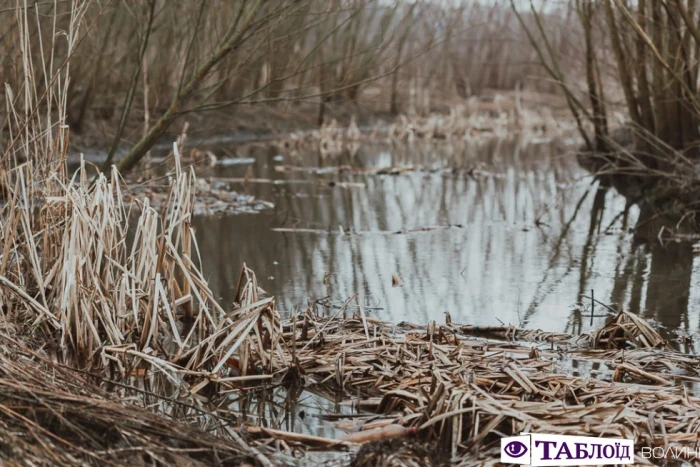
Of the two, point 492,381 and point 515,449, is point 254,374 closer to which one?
point 492,381

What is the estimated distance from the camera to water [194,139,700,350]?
19.9 feet

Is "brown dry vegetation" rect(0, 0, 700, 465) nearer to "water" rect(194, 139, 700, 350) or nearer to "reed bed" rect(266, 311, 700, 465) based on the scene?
"reed bed" rect(266, 311, 700, 465)

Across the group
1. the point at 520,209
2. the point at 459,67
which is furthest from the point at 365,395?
the point at 459,67

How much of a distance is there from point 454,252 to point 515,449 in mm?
4728

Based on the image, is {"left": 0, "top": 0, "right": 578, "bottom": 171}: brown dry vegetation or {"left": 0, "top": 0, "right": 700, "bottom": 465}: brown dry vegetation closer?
{"left": 0, "top": 0, "right": 700, "bottom": 465}: brown dry vegetation

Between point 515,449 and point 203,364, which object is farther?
point 203,364

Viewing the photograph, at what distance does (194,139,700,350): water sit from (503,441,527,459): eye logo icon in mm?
2092

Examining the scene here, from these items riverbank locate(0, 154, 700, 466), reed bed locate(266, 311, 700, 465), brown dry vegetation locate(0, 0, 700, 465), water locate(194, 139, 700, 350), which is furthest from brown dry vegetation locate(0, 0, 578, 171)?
reed bed locate(266, 311, 700, 465)

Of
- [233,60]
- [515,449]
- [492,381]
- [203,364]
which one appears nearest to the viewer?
[515,449]

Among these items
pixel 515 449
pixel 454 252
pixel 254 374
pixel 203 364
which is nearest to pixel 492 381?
pixel 515 449

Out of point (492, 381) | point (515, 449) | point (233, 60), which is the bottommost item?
point (515, 449)

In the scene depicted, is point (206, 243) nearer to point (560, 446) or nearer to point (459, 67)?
point (560, 446)

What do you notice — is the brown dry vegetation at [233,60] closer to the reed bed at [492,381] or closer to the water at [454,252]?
the water at [454,252]

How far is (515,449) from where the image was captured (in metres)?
3.28
